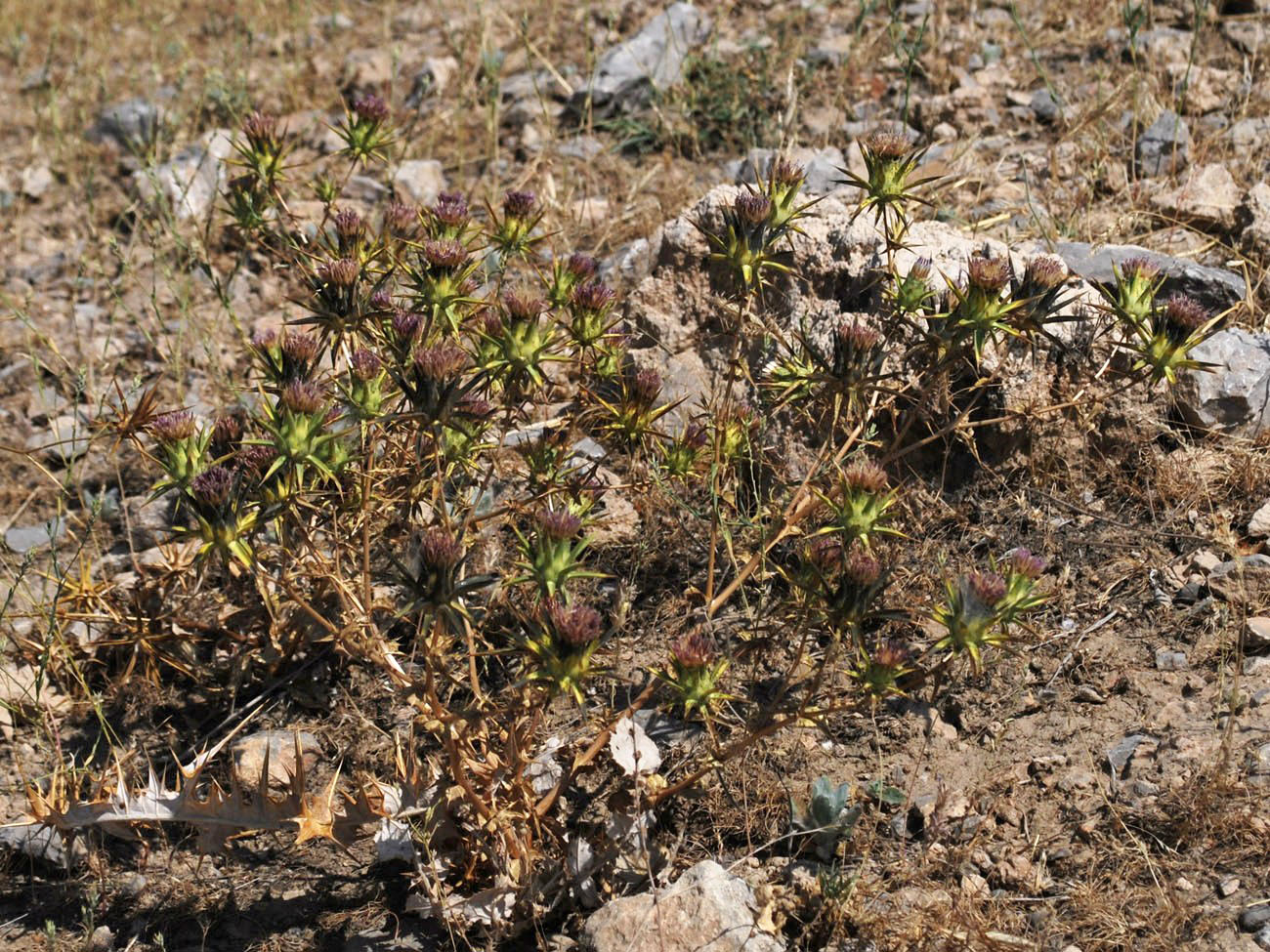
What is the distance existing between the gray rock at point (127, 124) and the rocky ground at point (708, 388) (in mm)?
20

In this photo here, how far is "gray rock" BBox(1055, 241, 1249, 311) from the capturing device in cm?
382

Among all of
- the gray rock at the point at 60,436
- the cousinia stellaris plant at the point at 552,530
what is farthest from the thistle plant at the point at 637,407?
the gray rock at the point at 60,436

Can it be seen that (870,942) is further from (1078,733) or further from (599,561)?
(599,561)

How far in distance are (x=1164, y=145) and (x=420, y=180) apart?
3111 mm

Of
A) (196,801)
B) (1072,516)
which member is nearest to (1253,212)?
(1072,516)

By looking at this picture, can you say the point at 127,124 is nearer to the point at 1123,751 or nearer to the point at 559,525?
the point at 559,525

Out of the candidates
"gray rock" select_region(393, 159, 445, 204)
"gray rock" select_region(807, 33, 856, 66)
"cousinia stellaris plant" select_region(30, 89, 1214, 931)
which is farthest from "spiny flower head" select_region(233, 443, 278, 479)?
"gray rock" select_region(807, 33, 856, 66)

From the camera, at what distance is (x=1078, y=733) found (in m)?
3.00

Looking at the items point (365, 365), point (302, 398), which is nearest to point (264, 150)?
point (365, 365)

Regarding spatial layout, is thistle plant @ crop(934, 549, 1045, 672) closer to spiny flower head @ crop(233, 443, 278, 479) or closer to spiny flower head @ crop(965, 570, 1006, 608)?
spiny flower head @ crop(965, 570, 1006, 608)

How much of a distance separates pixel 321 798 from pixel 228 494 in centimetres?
73

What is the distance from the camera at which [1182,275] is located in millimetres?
3836

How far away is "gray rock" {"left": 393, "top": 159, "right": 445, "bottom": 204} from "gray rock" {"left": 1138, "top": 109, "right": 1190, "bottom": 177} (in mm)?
2925

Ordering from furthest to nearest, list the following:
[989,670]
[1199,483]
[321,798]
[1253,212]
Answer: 1. [1253,212]
2. [1199,483]
3. [989,670]
4. [321,798]
